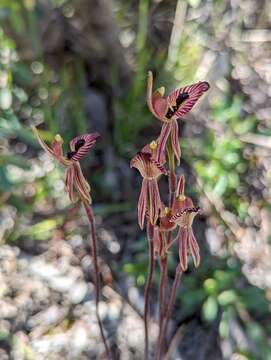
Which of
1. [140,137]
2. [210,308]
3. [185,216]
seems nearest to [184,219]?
[185,216]

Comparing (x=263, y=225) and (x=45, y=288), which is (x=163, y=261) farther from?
(x=263, y=225)

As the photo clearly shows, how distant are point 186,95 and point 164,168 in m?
0.13

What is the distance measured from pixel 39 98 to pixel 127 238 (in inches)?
27.2

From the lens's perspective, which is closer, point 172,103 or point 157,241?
point 172,103

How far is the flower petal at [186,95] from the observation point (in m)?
1.01

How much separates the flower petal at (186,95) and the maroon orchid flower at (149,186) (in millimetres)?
97

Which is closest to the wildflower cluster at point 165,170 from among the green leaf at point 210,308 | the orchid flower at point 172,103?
the orchid flower at point 172,103

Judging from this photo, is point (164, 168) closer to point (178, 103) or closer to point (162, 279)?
point (178, 103)

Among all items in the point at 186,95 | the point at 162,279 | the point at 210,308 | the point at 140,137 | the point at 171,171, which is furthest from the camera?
the point at 140,137

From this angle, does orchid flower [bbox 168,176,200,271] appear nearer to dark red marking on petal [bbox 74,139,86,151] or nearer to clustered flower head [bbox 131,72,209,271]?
clustered flower head [bbox 131,72,209,271]

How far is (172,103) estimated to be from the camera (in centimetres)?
103

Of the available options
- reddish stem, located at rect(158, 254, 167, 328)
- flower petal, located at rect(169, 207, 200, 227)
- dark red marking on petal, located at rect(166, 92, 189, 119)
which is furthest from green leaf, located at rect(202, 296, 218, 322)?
dark red marking on petal, located at rect(166, 92, 189, 119)

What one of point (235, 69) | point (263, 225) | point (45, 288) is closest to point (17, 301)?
point (45, 288)

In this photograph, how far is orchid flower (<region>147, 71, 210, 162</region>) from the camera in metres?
1.01
